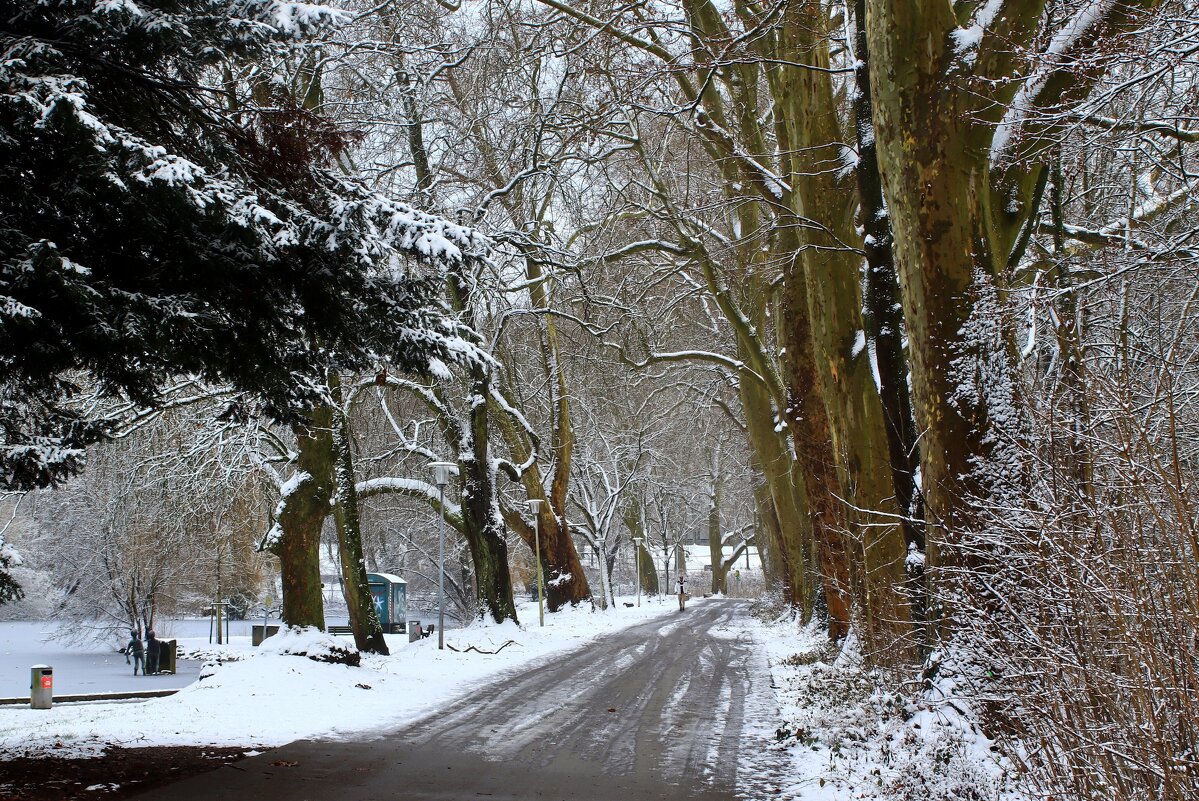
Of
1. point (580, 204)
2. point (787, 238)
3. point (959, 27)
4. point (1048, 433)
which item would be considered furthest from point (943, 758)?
point (580, 204)

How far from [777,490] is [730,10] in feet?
37.0

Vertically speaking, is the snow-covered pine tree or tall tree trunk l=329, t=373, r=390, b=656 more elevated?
the snow-covered pine tree

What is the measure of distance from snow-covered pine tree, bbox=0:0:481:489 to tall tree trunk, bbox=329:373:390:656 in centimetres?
619

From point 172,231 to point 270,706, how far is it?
228 inches

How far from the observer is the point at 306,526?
45.6 ft

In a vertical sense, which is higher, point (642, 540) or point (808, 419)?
point (808, 419)

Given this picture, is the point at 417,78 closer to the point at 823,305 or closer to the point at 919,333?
the point at 823,305

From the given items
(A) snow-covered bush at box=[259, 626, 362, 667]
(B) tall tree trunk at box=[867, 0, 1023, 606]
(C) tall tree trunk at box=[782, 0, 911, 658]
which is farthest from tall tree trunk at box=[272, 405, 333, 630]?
(B) tall tree trunk at box=[867, 0, 1023, 606]

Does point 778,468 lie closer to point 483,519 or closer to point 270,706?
point 483,519

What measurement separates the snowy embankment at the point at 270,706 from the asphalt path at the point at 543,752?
2.07ft

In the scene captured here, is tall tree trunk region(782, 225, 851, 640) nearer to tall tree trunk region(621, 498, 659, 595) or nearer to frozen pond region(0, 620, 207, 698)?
frozen pond region(0, 620, 207, 698)

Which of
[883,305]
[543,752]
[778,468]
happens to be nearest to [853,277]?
[883,305]

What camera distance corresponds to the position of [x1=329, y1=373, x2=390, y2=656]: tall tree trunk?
48.4ft

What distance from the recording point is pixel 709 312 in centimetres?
2589
